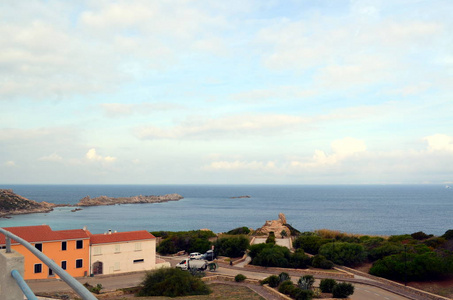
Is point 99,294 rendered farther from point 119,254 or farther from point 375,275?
point 375,275

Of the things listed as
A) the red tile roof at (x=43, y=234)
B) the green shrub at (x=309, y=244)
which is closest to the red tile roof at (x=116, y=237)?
the red tile roof at (x=43, y=234)

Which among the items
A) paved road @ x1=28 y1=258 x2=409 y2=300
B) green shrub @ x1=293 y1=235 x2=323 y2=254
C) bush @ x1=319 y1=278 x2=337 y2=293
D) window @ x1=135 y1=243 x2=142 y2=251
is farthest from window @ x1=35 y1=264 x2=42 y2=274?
green shrub @ x1=293 y1=235 x2=323 y2=254

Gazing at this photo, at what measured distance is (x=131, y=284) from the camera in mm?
28422

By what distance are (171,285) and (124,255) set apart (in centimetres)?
984

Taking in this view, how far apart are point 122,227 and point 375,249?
2788 inches

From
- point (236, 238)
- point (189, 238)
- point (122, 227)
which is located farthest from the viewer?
point (122, 227)

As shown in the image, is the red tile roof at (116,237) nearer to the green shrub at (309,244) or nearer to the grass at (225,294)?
the grass at (225,294)

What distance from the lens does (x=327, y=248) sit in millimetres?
35438

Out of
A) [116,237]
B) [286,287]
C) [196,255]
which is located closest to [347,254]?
[286,287]

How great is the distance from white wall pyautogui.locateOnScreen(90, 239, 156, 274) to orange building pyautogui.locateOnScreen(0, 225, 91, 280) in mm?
A: 840

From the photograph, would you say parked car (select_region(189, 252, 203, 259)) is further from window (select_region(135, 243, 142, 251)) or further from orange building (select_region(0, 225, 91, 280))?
orange building (select_region(0, 225, 91, 280))

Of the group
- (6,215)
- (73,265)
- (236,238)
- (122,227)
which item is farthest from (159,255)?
(6,215)

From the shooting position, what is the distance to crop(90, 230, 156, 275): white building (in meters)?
32.1

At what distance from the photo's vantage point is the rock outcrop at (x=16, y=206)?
12001cm
